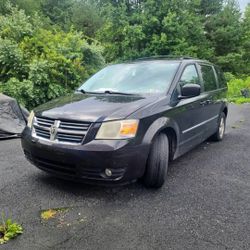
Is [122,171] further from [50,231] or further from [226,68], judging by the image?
[226,68]

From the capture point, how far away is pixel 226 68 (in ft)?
94.4

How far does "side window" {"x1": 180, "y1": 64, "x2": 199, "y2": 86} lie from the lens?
14.5 feet

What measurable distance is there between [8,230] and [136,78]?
2609mm

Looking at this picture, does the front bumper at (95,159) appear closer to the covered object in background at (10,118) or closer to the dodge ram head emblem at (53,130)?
the dodge ram head emblem at (53,130)

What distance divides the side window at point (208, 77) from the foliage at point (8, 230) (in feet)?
12.1

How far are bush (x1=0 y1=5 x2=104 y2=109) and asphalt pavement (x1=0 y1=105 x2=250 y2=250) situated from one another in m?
4.45

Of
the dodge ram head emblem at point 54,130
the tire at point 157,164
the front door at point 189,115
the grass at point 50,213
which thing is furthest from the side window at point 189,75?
the grass at point 50,213

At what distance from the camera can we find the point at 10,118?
22.3ft

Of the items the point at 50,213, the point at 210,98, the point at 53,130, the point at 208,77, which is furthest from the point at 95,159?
the point at 208,77

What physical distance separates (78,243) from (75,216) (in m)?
0.49

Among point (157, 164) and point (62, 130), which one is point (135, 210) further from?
point (62, 130)

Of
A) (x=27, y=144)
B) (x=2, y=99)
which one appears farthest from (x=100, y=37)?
(x=27, y=144)

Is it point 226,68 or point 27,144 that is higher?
Result: point 27,144

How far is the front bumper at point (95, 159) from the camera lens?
3.17 meters
